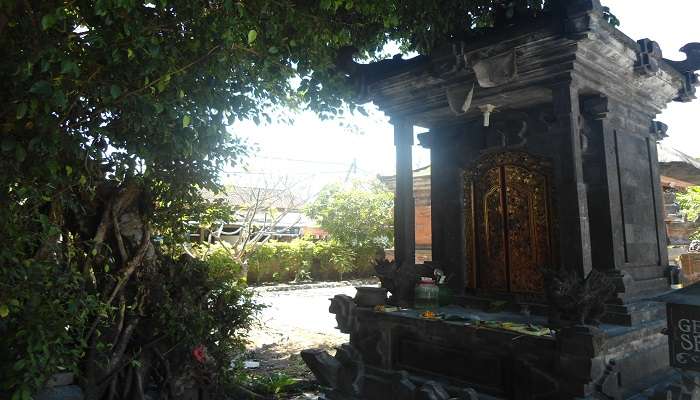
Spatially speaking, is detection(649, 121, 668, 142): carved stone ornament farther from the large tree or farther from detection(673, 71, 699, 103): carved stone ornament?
the large tree

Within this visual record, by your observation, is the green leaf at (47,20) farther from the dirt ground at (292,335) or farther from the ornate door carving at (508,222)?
the ornate door carving at (508,222)

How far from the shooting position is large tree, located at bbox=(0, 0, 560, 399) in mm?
3309

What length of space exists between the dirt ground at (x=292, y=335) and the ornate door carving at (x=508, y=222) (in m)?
3.36

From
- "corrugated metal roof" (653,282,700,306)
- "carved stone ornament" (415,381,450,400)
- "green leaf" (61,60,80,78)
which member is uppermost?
"green leaf" (61,60,80,78)

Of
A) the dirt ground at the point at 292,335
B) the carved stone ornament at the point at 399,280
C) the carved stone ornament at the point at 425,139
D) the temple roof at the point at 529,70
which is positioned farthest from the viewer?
the carved stone ornament at the point at 425,139

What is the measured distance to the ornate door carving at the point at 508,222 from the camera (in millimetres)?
6590

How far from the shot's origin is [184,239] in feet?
18.2

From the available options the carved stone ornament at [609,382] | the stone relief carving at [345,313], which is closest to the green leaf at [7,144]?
the stone relief carving at [345,313]

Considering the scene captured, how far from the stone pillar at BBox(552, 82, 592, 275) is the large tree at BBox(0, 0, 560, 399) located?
123cm

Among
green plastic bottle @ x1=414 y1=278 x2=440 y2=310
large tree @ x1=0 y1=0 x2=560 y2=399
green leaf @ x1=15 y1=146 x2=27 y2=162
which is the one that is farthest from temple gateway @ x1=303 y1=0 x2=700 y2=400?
green leaf @ x1=15 y1=146 x2=27 y2=162

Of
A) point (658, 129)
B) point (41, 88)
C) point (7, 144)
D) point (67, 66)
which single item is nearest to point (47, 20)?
point (67, 66)

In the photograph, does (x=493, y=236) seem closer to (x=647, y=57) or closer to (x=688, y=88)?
(x=647, y=57)

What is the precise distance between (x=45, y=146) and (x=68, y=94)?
49 centimetres

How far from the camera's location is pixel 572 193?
17.0 ft
